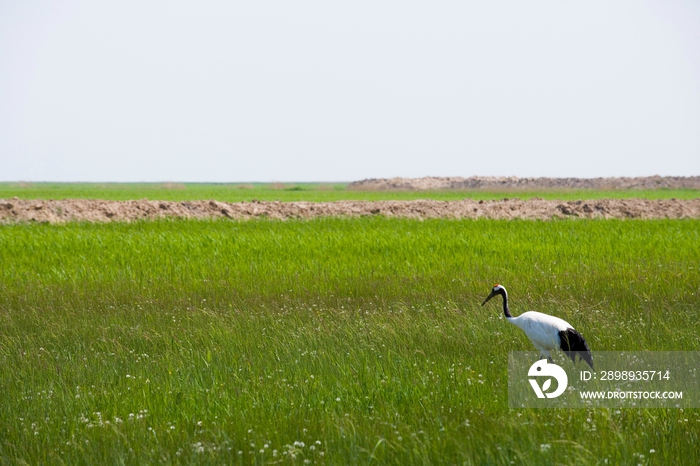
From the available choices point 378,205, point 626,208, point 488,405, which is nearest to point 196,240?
point 488,405

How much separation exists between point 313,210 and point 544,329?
28919 mm

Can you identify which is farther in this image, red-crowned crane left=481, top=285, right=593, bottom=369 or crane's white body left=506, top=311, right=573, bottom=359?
crane's white body left=506, top=311, right=573, bottom=359

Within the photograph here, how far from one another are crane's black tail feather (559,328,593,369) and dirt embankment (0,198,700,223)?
25797 mm

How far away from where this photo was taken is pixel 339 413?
6277 mm

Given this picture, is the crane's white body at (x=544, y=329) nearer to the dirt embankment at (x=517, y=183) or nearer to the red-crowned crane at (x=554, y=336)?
the red-crowned crane at (x=554, y=336)

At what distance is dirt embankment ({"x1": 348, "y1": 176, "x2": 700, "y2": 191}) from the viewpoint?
107m

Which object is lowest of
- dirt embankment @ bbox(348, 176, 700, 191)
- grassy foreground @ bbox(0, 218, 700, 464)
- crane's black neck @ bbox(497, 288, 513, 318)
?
grassy foreground @ bbox(0, 218, 700, 464)

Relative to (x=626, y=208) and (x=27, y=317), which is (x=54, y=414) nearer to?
(x=27, y=317)

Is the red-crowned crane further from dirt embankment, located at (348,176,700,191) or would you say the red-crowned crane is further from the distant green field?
dirt embankment, located at (348,176,700,191)

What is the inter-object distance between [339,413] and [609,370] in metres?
3.27
